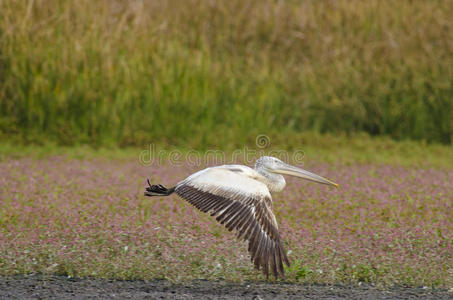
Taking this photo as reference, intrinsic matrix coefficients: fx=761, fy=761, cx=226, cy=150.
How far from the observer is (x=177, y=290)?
17.4ft

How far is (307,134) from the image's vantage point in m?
12.3

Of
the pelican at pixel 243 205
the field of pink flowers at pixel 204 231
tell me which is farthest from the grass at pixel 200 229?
the pelican at pixel 243 205

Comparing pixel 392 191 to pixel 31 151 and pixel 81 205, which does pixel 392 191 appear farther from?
pixel 31 151

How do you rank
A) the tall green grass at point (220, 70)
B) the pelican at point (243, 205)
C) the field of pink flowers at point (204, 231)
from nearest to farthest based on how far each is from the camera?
the pelican at point (243, 205), the field of pink flowers at point (204, 231), the tall green grass at point (220, 70)

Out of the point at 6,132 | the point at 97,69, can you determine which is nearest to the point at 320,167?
the point at 97,69

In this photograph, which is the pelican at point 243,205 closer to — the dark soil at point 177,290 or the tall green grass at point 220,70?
the dark soil at point 177,290

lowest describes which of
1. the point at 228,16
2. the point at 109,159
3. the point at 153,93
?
the point at 109,159

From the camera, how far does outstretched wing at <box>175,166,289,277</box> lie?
5000 millimetres

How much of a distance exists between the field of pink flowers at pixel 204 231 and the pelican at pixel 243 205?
50 centimetres

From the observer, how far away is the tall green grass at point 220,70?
1145 cm

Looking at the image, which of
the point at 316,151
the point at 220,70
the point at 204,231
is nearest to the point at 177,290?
the point at 204,231

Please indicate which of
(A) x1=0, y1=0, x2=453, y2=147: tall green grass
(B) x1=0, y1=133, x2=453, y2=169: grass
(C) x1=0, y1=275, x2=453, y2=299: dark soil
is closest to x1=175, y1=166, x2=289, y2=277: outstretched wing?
(C) x1=0, y1=275, x2=453, y2=299: dark soil

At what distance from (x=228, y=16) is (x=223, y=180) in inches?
378

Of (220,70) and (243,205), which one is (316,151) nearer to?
(220,70)
